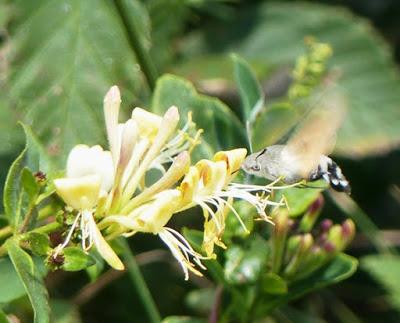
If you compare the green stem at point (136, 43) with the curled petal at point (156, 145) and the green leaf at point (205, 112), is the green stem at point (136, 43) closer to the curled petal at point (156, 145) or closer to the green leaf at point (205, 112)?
the green leaf at point (205, 112)

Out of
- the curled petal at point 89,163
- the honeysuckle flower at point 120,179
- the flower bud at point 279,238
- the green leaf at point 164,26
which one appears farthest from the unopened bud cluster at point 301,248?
the green leaf at point 164,26

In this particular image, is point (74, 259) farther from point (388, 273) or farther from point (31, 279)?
point (388, 273)

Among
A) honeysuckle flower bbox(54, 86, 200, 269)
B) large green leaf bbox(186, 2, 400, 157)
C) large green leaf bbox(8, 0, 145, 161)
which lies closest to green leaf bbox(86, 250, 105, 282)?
honeysuckle flower bbox(54, 86, 200, 269)

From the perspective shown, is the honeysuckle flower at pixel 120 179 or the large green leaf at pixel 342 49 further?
the large green leaf at pixel 342 49

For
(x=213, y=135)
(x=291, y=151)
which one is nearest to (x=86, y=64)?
(x=213, y=135)

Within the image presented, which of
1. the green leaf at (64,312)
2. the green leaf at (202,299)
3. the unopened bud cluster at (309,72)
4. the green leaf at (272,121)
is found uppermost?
the green leaf at (272,121)

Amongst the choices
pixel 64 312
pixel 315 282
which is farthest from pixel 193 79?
pixel 315 282

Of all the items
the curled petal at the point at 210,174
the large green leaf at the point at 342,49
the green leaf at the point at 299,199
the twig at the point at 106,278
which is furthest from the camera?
the large green leaf at the point at 342,49
